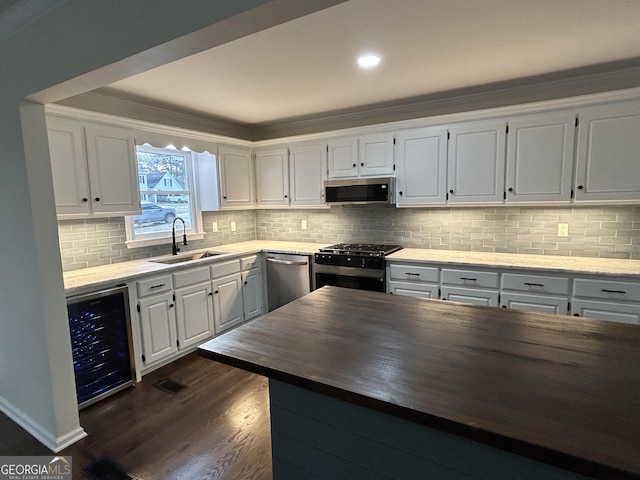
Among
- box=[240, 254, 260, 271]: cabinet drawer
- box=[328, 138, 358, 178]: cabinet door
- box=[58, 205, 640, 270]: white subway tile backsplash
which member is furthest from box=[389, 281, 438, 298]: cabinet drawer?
box=[240, 254, 260, 271]: cabinet drawer

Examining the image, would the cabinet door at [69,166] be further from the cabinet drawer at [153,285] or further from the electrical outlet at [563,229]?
the electrical outlet at [563,229]

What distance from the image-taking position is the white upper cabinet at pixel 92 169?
248 centimetres

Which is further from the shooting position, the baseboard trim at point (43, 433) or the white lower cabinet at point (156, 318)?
the white lower cabinet at point (156, 318)

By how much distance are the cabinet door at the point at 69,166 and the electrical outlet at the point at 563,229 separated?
398cm

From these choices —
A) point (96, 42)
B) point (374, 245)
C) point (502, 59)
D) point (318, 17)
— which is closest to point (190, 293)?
point (374, 245)

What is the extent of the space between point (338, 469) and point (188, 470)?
1.14m

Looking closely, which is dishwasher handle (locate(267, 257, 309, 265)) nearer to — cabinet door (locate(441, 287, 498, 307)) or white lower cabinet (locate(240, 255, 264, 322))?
white lower cabinet (locate(240, 255, 264, 322))

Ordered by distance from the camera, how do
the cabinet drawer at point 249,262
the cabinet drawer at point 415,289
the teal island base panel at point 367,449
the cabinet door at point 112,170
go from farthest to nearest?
the cabinet drawer at point 249,262 < the cabinet drawer at point 415,289 < the cabinet door at point 112,170 < the teal island base panel at point 367,449

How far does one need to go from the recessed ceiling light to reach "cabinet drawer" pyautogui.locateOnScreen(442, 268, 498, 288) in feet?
5.82

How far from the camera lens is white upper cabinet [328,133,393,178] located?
3439 mm

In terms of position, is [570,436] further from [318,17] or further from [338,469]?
[318,17]

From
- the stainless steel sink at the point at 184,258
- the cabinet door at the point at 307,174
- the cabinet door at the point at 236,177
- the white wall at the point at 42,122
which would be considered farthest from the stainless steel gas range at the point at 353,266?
the white wall at the point at 42,122

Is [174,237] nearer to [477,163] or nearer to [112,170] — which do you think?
[112,170]

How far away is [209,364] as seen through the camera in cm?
308
